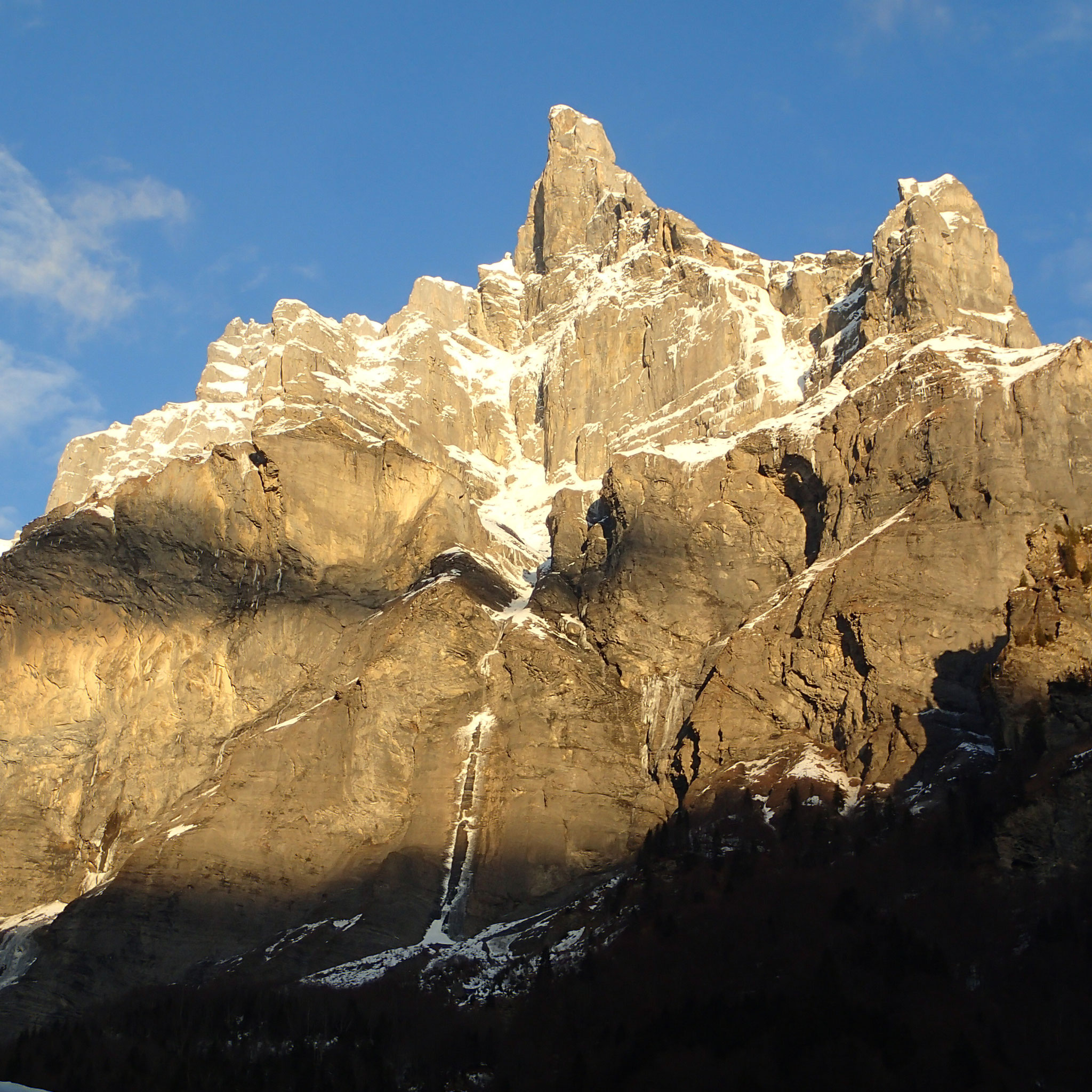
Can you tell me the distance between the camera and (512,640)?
140375mm

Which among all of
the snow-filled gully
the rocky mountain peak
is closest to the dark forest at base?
the snow-filled gully

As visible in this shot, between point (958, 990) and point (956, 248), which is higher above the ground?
point (956, 248)

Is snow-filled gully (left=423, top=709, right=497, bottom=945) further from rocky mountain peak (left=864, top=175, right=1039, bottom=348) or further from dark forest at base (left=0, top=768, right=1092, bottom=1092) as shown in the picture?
rocky mountain peak (left=864, top=175, right=1039, bottom=348)

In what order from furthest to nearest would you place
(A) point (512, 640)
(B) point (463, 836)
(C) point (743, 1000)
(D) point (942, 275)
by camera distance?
(D) point (942, 275) < (A) point (512, 640) < (B) point (463, 836) < (C) point (743, 1000)

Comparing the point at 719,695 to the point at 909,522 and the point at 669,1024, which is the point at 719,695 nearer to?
the point at 909,522

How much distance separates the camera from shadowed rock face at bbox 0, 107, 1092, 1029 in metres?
120

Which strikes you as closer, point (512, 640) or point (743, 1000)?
point (743, 1000)

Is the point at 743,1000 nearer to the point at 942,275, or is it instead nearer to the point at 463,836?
the point at 463,836

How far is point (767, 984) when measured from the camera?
3848 inches

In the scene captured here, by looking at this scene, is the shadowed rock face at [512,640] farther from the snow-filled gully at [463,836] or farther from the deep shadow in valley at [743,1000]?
the deep shadow in valley at [743,1000]

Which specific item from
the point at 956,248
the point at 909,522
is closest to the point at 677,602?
the point at 909,522

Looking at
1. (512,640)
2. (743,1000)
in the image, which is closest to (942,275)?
(512,640)

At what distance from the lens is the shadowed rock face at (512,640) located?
119688mm

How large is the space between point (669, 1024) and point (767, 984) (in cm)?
637
